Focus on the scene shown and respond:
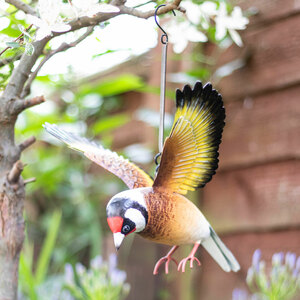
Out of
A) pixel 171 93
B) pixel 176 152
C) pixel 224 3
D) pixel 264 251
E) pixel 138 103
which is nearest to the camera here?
pixel 176 152

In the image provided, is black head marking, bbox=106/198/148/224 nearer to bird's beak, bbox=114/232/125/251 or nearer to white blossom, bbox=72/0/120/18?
bird's beak, bbox=114/232/125/251

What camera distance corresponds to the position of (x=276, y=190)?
1.21 metres

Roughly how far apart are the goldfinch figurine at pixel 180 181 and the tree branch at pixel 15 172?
15 centimetres

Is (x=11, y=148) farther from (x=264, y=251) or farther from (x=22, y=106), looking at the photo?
(x=264, y=251)

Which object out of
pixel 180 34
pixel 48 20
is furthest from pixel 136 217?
pixel 180 34

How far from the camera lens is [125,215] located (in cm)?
52

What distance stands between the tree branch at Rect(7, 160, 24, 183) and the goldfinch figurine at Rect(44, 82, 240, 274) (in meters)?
0.15

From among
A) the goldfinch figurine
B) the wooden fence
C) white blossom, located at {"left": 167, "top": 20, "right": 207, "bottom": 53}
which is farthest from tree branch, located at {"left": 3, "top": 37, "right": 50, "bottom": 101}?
the wooden fence

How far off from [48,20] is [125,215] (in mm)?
231

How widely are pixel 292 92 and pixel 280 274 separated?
49cm

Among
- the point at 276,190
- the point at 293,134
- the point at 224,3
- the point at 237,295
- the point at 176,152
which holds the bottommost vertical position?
the point at 237,295

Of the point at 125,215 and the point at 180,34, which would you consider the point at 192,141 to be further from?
the point at 180,34

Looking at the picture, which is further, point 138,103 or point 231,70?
point 138,103

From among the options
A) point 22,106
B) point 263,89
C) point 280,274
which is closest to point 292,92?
point 263,89
